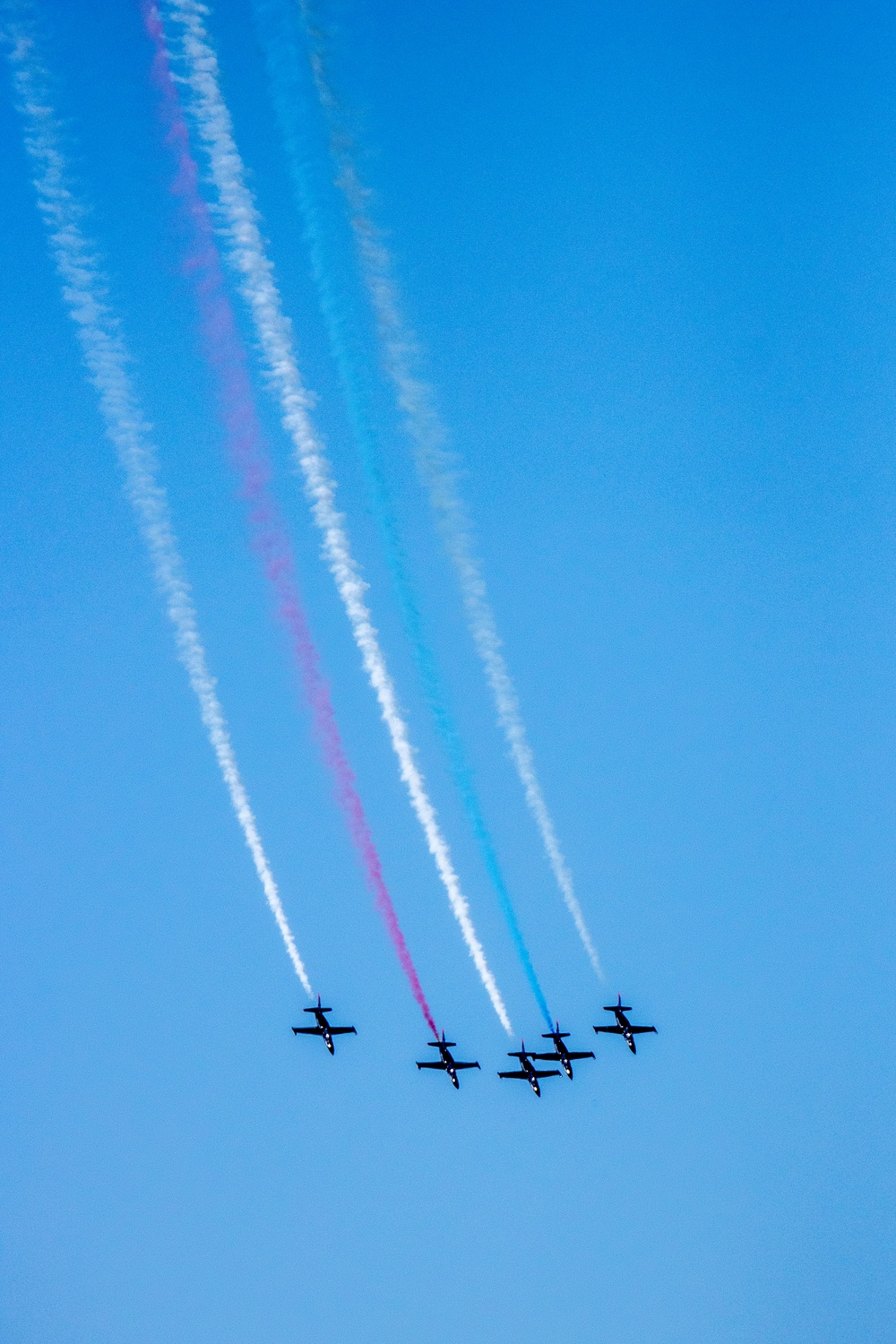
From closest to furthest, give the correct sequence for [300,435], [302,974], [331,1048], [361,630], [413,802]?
[300,435]
[361,630]
[413,802]
[302,974]
[331,1048]

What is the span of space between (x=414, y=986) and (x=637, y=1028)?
9047 mm

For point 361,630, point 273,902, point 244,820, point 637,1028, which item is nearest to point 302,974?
point 273,902

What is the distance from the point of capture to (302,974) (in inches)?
1107

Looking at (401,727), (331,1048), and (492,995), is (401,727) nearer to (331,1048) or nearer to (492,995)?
(492,995)

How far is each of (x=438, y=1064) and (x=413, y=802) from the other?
10717 millimetres

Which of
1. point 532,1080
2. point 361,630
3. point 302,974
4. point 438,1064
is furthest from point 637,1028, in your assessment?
point 361,630

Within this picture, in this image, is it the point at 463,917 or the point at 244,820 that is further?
the point at 463,917

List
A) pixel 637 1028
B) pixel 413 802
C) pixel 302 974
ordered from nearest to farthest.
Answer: pixel 413 802 < pixel 302 974 < pixel 637 1028

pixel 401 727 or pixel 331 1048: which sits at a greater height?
pixel 401 727

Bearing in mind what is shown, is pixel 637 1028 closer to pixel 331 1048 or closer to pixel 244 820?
pixel 331 1048

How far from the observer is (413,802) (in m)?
26.1

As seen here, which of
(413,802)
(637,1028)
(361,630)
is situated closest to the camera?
(361,630)

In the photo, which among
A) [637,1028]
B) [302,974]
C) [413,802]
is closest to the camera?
[413,802]

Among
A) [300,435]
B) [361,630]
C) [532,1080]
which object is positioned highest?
[300,435]
